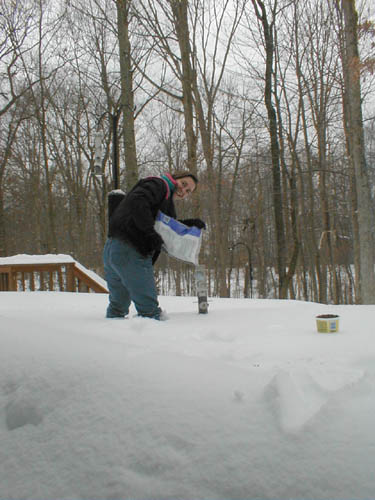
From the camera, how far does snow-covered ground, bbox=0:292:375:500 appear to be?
2.83 ft

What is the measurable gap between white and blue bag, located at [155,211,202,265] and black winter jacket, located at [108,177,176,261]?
0.09 meters

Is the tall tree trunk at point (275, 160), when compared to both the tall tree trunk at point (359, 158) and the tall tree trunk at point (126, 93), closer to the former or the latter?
the tall tree trunk at point (359, 158)

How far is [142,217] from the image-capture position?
2.79 metres

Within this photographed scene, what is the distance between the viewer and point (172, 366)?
144 centimetres

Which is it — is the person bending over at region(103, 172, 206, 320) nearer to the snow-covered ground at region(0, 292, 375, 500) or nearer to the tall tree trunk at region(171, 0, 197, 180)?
the snow-covered ground at region(0, 292, 375, 500)

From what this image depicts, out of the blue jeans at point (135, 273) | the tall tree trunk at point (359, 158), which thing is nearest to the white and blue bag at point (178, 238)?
the blue jeans at point (135, 273)

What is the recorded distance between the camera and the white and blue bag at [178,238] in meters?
2.97

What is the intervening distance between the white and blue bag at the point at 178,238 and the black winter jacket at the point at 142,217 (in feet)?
0.30

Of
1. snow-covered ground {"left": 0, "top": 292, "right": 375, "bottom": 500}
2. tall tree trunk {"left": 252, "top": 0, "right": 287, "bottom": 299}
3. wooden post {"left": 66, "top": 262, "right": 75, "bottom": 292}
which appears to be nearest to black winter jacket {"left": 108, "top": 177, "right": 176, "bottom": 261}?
snow-covered ground {"left": 0, "top": 292, "right": 375, "bottom": 500}

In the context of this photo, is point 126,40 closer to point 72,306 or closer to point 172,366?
point 72,306

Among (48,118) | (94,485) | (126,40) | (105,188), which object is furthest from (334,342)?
(48,118)

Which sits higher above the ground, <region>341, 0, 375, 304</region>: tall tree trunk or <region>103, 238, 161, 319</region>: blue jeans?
<region>341, 0, 375, 304</region>: tall tree trunk

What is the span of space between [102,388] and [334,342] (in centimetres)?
131

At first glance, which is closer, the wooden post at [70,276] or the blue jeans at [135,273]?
the blue jeans at [135,273]
